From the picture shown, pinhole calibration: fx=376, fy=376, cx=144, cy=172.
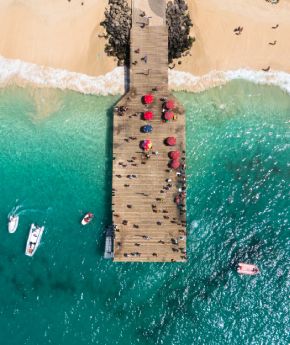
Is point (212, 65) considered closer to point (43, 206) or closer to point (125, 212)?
point (125, 212)

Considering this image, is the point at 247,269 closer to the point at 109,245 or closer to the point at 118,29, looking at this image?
the point at 109,245

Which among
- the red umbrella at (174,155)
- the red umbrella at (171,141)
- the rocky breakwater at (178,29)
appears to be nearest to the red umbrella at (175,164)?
the red umbrella at (174,155)

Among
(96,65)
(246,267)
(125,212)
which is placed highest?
(96,65)

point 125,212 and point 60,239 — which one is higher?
point 125,212

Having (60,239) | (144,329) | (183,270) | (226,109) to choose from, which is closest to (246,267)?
(183,270)

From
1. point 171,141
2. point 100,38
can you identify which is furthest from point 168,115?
point 100,38

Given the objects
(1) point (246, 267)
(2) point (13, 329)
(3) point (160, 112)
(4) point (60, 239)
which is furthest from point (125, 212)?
(2) point (13, 329)
